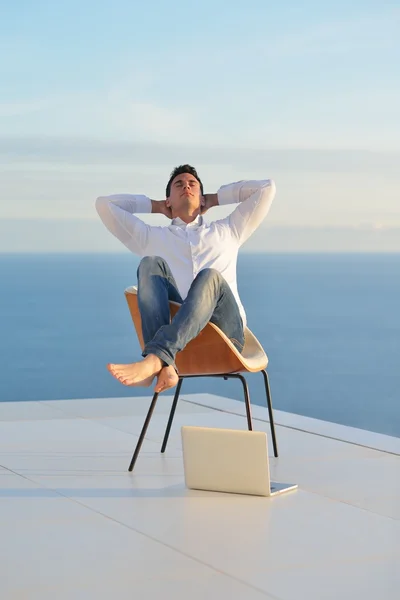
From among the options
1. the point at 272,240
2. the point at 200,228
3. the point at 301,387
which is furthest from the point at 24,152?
the point at 200,228

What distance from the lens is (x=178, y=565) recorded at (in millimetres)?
2271

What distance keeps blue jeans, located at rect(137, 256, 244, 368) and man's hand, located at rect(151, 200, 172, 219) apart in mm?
399

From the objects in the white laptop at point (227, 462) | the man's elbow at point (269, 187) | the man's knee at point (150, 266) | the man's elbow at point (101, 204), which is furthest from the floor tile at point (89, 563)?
the man's elbow at point (269, 187)

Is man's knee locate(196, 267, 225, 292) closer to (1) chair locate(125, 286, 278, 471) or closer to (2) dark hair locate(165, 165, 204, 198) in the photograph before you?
(1) chair locate(125, 286, 278, 471)

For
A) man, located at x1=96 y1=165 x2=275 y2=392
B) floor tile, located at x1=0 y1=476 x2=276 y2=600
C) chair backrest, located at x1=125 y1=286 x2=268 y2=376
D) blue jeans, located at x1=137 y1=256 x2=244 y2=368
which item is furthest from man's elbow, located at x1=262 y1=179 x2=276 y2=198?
floor tile, located at x1=0 y1=476 x2=276 y2=600

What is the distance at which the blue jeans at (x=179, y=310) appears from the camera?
319cm

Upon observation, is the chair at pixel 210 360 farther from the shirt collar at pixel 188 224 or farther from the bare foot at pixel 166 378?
the shirt collar at pixel 188 224

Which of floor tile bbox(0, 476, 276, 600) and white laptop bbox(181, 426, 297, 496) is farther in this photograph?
white laptop bbox(181, 426, 297, 496)

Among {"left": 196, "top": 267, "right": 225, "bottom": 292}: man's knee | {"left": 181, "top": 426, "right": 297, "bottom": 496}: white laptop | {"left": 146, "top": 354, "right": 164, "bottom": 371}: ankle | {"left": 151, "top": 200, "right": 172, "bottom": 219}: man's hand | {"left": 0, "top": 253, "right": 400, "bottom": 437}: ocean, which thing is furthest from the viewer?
{"left": 0, "top": 253, "right": 400, "bottom": 437}: ocean

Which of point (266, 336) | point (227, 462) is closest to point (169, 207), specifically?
point (227, 462)

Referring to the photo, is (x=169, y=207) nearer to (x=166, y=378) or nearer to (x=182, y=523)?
(x=166, y=378)

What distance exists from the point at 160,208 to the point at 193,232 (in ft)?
0.59

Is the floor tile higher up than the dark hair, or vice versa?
the dark hair

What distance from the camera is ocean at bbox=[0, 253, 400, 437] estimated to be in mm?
16047
